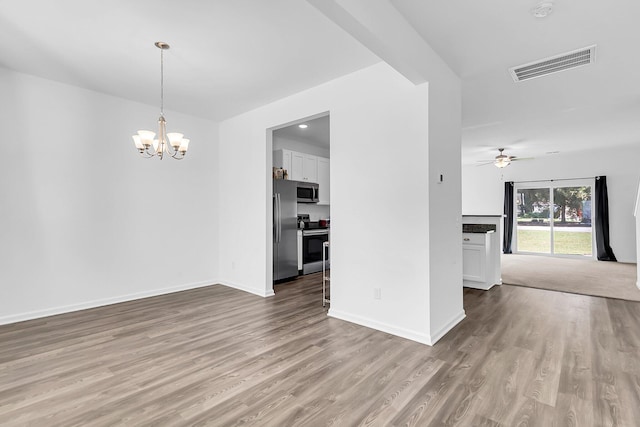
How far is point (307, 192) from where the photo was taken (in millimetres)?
6586

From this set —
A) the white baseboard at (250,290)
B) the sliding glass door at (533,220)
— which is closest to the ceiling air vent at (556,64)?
the white baseboard at (250,290)

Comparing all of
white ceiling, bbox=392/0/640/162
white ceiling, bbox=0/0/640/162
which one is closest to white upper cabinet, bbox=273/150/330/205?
white ceiling, bbox=0/0/640/162

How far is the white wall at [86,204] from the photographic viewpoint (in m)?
3.64

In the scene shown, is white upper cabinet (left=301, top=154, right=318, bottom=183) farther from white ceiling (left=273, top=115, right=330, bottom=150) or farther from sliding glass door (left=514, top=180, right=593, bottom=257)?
sliding glass door (left=514, top=180, right=593, bottom=257)

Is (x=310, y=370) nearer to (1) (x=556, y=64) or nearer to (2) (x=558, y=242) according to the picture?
(1) (x=556, y=64)

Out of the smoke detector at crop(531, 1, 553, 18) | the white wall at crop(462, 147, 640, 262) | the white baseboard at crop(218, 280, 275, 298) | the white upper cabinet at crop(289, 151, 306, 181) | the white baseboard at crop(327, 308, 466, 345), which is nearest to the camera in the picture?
the smoke detector at crop(531, 1, 553, 18)

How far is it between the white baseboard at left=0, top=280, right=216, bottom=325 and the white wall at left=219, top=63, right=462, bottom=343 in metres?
2.71

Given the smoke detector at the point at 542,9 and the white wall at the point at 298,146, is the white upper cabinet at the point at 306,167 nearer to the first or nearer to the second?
the white wall at the point at 298,146

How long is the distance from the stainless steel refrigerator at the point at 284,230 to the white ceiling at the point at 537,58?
10.4 feet

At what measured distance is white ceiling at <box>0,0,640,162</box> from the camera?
2445 millimetres

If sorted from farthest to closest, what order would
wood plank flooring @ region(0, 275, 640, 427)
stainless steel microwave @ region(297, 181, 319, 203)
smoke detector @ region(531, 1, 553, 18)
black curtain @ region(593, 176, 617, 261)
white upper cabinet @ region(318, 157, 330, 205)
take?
black curtain @ region(593, 176, 617, 261), white upper cabinet @ region(318, 157, 330, 205), stainless steel microwave @ region(297, 181, 319, 203), smoke detector @ region(531, 1, 553, 18), wood plank flooring @ region(0, 275, 640, 427)

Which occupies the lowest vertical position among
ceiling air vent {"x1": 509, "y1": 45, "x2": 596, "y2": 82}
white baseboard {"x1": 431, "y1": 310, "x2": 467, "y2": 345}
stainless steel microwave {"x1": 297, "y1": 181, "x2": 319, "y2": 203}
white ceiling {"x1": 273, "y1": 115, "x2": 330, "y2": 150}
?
white baseboard {"x1": 431, "y1": 310, "x2": 467, "y2": 345}

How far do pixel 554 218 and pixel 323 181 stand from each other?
6.82 meters

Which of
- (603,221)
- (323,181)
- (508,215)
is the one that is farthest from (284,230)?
(603,221)
